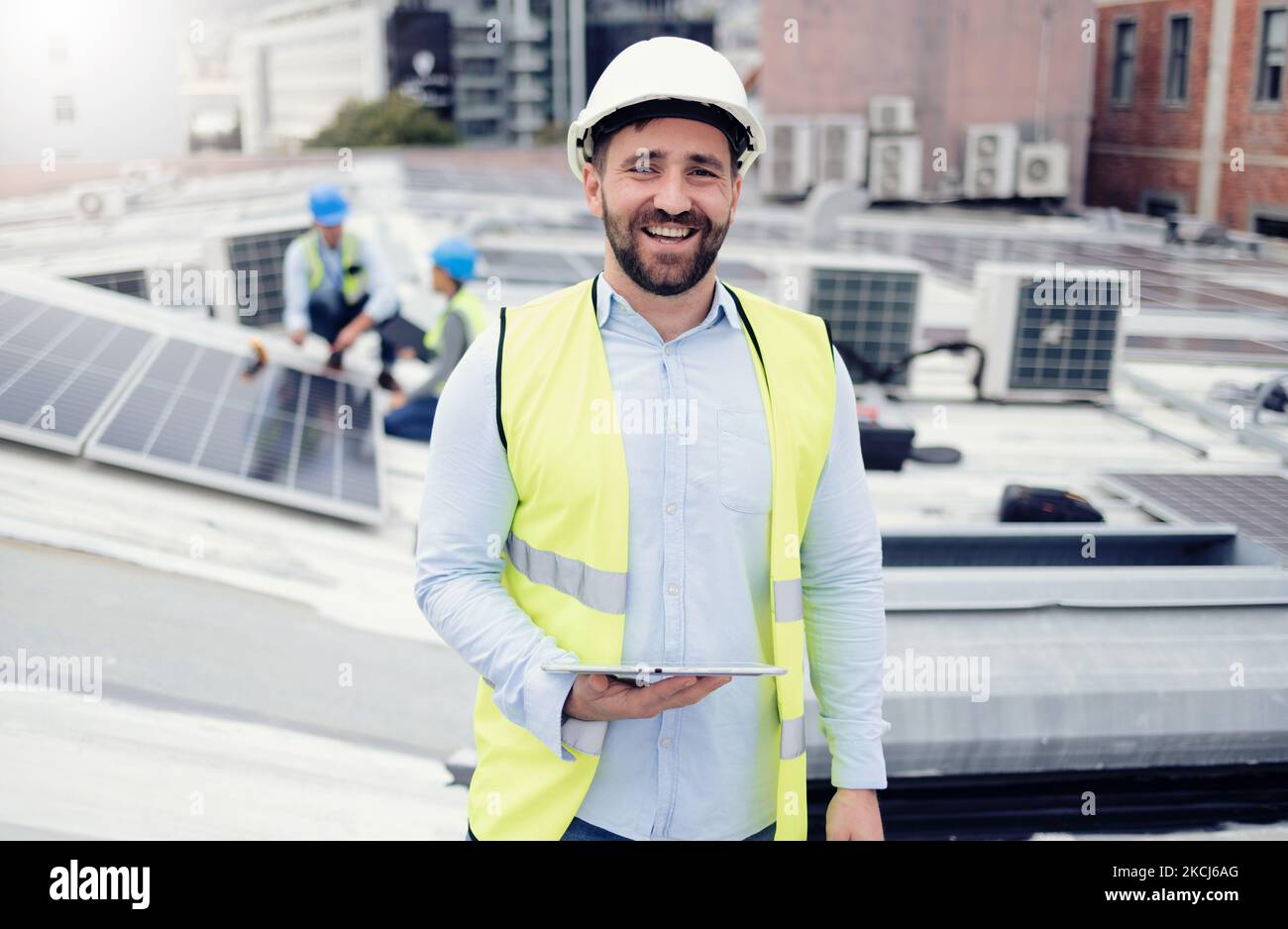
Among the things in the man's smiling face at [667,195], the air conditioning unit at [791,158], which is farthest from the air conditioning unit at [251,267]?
the air conditioning unit at [791,158]

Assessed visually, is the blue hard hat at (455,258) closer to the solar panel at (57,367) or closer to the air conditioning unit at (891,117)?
the solar panel at (57,367)

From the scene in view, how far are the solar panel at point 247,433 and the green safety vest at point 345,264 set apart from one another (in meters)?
1.62

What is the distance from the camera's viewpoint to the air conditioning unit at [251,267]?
8484 millimetres

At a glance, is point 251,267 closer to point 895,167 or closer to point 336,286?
point 336,286

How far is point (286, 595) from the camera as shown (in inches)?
165

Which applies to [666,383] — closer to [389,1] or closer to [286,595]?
[286,595]

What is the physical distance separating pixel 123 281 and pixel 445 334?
318 cm

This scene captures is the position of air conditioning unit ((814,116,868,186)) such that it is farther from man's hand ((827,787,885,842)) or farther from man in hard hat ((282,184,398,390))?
man's hand ((827,787,885,842))

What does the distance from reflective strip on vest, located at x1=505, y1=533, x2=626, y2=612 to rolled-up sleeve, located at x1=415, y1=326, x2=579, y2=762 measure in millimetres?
57

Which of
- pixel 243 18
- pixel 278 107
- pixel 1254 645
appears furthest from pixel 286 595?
pixel 243 18

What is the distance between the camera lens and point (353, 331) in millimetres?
7078

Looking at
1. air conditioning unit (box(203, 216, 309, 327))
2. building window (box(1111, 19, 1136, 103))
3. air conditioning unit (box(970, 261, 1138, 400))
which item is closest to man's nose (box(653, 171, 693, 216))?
air conditioning unit (box(970, 261, 1138, 400))

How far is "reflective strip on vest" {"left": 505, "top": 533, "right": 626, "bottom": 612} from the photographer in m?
1.78
